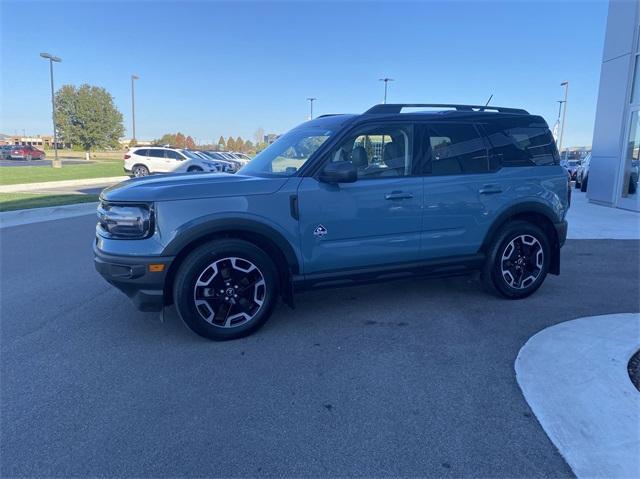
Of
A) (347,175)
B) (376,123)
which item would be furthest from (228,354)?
(376,123)

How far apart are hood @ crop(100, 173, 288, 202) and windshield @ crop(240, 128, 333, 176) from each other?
32 centimetres

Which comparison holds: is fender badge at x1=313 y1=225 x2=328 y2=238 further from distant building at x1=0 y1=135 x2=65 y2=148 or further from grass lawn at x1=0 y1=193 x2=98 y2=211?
distant building at x1=0 y1=135 x2=65 y2=148

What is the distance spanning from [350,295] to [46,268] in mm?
4409

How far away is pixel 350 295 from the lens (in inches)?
204

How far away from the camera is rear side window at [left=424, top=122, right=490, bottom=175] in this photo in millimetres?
4453

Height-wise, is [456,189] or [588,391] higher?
[456,189]

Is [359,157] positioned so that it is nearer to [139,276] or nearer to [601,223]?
[139,276]

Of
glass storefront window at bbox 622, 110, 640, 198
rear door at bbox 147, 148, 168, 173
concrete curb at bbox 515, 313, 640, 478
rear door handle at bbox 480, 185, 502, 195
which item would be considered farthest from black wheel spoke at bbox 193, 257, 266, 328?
rear door at bbox 147, 148, 168, 173

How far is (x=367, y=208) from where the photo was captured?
162 inches

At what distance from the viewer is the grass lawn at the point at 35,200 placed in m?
12.1

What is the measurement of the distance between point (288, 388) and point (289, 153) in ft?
7.58

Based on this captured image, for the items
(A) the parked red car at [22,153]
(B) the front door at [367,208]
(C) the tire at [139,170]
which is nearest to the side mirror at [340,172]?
(B) the front door at [367,208]

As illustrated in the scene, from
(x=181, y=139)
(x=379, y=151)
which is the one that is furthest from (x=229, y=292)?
(x=181, y=139)

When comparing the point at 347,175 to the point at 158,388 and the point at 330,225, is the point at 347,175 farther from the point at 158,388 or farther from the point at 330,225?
the point at 158,388
